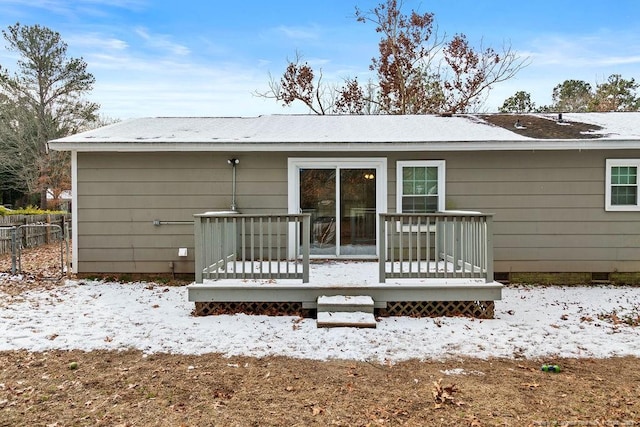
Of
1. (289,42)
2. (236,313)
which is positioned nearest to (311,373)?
(236,313)

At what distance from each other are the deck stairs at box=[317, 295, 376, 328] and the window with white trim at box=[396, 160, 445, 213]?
2499 millimetres

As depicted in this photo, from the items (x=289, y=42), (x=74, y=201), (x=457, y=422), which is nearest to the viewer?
A: (x=457, y=422)

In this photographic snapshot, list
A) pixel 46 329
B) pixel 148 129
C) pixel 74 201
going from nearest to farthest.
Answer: pixel 46 329 < pixel 74 201 < pixel 148 129

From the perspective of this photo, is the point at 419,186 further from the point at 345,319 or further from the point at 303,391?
the point at 303,391

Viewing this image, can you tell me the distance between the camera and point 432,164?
7.34m

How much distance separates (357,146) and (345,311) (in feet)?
9.37

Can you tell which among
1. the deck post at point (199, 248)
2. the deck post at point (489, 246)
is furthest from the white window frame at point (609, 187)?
the deck post at point (199, 248)

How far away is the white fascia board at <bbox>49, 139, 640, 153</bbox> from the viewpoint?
6.84m

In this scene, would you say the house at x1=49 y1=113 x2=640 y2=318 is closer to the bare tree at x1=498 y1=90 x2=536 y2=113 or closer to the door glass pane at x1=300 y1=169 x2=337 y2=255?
the door glass pane at x1=300 y1=169 x2=337 y2=255

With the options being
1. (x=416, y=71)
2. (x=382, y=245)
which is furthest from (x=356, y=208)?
(x=416, y=71)

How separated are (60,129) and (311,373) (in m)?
21.9

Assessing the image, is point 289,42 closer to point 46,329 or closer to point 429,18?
point 429,18

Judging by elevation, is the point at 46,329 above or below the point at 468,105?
below

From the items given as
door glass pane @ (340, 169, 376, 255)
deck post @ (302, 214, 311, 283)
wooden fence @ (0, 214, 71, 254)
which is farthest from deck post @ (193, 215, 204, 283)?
wooden fence @ (0, 214, 71, 254)
